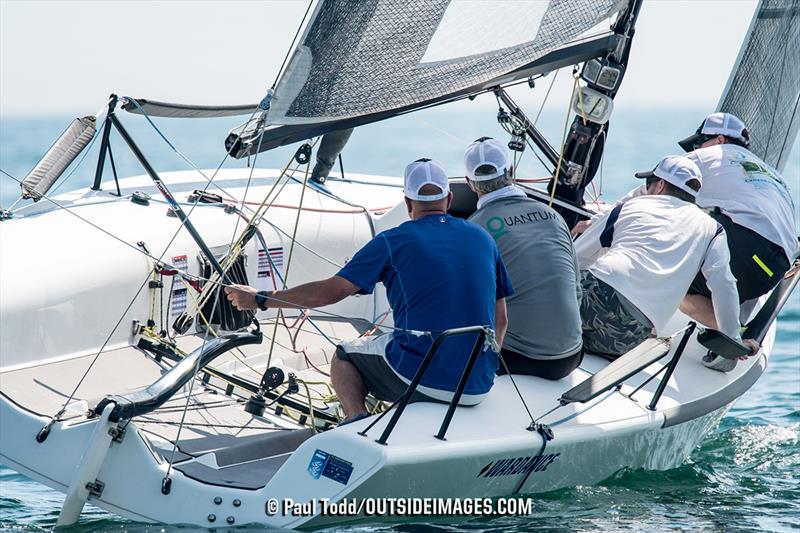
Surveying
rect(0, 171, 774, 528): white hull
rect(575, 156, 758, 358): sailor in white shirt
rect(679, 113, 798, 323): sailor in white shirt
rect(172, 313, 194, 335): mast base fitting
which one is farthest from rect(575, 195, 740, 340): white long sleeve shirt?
rect(172, 313, 194, 335): mast base fitting

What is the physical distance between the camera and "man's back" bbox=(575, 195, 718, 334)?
514cm

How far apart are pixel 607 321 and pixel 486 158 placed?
97cm

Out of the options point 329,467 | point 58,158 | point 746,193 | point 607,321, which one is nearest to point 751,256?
point 746,193

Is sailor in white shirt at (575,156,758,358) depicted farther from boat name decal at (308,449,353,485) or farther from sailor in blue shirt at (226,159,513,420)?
boat name decal at (308,449,353,485)

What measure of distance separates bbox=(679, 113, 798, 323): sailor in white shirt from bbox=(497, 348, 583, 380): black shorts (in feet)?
3.43

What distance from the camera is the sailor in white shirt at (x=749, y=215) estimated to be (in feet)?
19.2

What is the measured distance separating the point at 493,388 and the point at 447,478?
66cm

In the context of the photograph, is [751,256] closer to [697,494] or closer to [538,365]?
[697,494]

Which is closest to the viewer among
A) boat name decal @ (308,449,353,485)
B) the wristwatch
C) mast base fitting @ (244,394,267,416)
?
boat name decal @ (308,449,353,485)

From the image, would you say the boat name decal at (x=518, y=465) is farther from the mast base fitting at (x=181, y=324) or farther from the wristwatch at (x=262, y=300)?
the mast base fitting at (x=181, y=324)

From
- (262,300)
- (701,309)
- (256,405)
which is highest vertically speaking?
(701,309)

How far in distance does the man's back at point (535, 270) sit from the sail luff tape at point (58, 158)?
1888mm

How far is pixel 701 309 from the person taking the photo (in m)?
5.57

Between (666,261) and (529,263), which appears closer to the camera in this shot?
(529,263)
